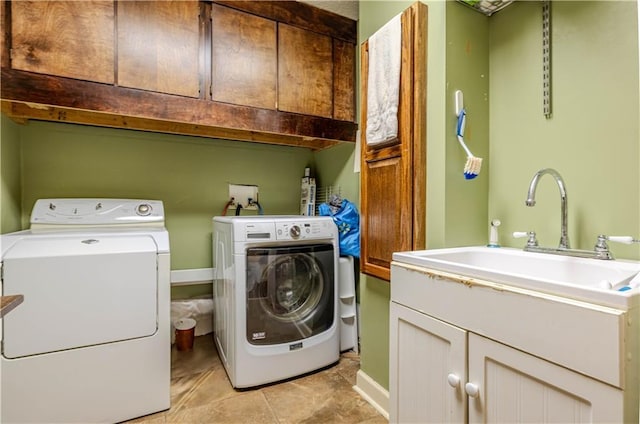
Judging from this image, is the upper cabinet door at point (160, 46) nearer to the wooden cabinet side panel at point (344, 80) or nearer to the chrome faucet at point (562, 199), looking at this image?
the wooden cabinet side panel at point (344, 80)

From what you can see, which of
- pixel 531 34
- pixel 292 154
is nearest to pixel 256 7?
pixel 292 154

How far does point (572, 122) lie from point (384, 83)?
0.79m

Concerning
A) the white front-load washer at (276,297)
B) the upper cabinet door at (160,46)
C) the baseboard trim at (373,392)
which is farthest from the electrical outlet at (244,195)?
the baseboard trim at (373,392)

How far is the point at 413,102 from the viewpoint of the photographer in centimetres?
140

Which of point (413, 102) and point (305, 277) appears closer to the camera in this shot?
point (413, 102)

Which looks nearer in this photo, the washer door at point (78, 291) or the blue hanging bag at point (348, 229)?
the washer door at point (78, 291)

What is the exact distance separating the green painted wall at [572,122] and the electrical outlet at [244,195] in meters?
1.83

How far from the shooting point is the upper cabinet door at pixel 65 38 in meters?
1.43

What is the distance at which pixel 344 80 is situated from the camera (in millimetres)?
2229

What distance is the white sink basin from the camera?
2.19ft

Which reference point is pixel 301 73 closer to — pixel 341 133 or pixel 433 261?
pixel 341 133

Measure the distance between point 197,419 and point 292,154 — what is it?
2061mm

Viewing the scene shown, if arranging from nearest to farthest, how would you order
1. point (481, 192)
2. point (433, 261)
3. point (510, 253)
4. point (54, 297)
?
point (433, 261), point (510, 253), point (54, 297), point (481, 192)

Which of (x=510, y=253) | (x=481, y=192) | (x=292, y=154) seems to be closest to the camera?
(x=510, y=253)
